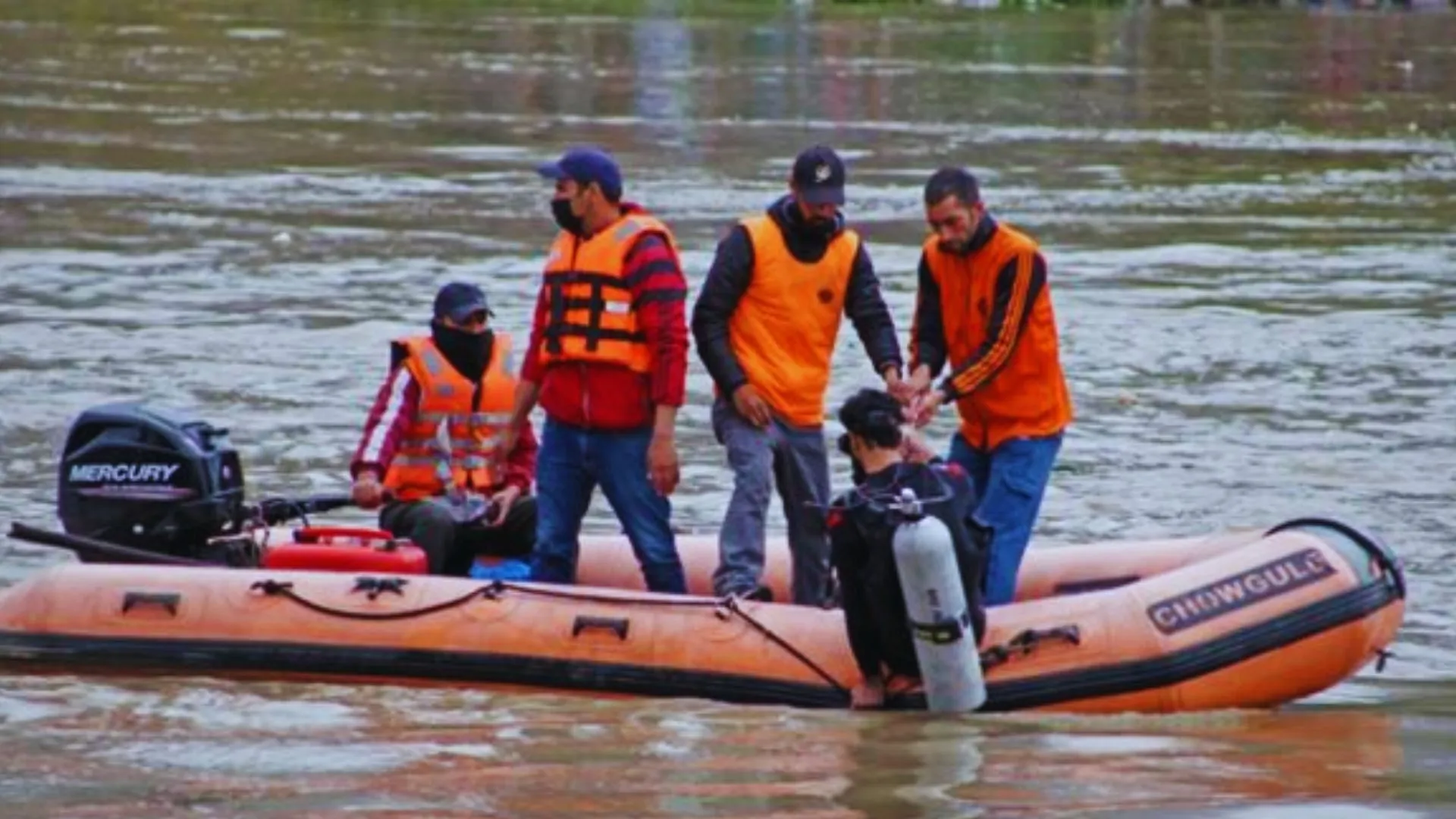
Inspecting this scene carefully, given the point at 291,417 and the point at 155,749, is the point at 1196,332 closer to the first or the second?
the point at 291,417

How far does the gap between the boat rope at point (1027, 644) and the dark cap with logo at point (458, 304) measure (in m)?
1.99

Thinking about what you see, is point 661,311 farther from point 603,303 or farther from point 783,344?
point 783,344

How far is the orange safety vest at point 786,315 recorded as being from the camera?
984 cm

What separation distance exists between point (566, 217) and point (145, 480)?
1.54m

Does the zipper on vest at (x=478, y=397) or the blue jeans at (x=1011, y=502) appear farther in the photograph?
the zipper on vest at (x=478, y=397)

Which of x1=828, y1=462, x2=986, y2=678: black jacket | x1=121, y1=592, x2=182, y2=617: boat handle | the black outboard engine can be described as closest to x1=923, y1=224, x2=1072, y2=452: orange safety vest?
x1=828, y1=462, x2=986, y2=678: black jacket

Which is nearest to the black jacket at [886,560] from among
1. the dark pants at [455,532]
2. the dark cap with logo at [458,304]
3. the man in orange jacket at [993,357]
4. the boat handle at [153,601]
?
the man in orange jacket at [993,357]

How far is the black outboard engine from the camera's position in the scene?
10.2m

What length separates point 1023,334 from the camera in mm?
9969

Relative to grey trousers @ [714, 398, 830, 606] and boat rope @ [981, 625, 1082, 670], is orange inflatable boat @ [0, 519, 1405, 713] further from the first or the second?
grey trousers @ [714, 398, 830, 606]

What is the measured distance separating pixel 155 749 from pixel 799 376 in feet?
7.27

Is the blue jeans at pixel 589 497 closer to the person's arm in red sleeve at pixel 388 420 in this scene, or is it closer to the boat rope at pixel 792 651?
the person's arm in red sleeve at pixel 388 420

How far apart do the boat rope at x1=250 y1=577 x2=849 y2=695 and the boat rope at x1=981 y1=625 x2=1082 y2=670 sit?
1.76ft

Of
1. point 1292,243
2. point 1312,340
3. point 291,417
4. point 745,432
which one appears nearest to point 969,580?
point 745,432
